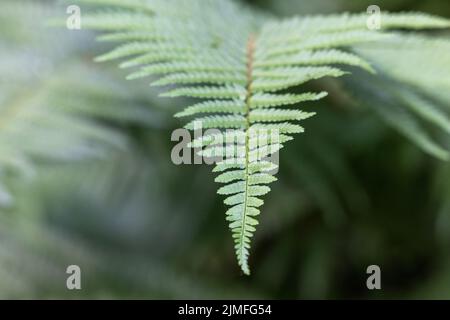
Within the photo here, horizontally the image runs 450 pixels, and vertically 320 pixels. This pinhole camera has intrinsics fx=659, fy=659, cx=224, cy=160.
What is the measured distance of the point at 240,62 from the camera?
20.2 inches

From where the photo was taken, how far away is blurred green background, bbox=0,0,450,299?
817 mm

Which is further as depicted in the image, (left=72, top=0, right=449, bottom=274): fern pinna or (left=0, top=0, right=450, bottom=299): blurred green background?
(left=0, top=0, right=450, bottom=299): blurred green background

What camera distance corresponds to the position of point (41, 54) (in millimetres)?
895

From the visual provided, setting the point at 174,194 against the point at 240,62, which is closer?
the point at 240,62

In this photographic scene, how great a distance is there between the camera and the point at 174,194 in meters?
1.19

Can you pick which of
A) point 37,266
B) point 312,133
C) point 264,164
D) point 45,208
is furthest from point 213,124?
point 45,208

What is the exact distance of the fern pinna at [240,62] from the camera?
37cm

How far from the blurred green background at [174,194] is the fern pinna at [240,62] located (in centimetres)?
23

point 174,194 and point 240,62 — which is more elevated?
point 174,194

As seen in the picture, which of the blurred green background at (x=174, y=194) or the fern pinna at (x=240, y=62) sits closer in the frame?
the fern pinna at (x=240, y=62)

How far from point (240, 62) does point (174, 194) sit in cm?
70

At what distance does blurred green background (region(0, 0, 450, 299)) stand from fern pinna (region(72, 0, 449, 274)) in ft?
0.76

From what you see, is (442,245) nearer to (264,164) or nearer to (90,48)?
(90,48)
